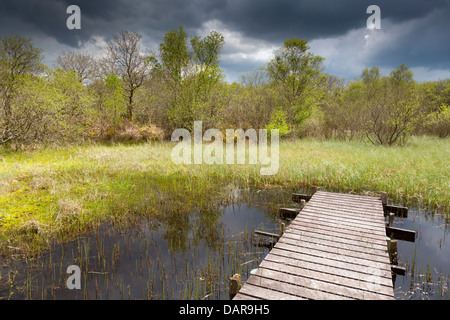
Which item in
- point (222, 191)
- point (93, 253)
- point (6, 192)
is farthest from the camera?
point (222, 191)

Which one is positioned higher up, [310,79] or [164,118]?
[310,79]

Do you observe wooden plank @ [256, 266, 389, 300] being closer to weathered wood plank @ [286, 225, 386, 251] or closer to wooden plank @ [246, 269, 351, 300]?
wooden plank @ [246, 269, 351, 300]

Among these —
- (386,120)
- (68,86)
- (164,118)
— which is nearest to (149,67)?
(164,118)

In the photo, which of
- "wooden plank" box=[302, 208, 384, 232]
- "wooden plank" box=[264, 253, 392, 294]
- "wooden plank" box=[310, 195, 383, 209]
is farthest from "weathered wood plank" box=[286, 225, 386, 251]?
"wooden plank" box=[310, 195, 383, 209]

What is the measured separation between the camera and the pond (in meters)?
4.32

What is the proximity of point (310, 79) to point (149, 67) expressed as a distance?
48.9 ft

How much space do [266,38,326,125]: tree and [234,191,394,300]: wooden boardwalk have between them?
1849 cm

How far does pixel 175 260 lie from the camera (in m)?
5.36

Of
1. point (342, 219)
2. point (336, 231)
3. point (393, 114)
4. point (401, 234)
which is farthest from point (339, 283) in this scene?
point (393, 114)

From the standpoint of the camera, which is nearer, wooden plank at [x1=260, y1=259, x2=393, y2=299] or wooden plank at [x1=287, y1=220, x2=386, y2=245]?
wooden plank at [x1=260, y1=259, x2=393, y2=299]

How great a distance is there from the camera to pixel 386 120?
1897cm

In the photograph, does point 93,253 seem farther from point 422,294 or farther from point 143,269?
point 422,294

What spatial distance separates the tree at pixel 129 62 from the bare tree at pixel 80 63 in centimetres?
731

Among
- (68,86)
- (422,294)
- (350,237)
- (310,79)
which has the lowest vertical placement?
(422,294)
